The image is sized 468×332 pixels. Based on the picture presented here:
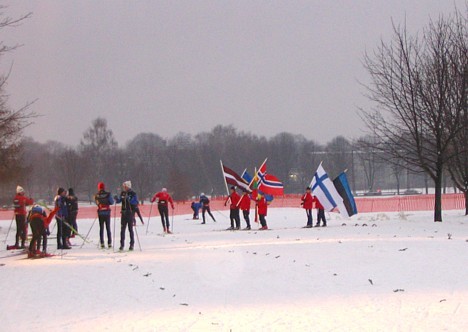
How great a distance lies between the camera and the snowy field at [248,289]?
25.3 feet

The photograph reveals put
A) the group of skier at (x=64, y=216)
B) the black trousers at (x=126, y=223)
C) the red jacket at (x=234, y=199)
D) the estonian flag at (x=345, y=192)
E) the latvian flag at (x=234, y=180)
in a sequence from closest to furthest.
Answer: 1. the group of skier at (x=64, y=216)
2. the black trousers at (x=126, y=223)
3. the red jacket at (x=234, y=199)
4. the estonian flag at (x=345, y=192)
5. the latvian flag at (x=234, y=180)

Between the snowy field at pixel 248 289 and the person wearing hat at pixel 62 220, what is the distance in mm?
1579

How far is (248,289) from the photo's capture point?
9.81 metres

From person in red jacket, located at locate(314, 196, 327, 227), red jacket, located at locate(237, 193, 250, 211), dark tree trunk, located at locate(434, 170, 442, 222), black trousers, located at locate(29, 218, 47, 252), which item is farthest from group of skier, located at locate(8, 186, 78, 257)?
dark tree trunk, located at locate(434, 170, 442, 222)

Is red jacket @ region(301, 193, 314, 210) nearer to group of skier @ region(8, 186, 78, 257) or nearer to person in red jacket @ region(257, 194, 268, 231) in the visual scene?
person in red jacket @ region(257, 194, 268, 231)

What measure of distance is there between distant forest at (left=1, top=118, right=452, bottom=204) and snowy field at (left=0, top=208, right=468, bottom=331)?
195ft

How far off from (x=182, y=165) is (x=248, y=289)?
103m

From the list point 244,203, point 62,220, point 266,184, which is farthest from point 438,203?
point 62,220

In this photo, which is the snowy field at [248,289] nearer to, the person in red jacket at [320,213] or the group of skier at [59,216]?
the group of skier at [59,216]

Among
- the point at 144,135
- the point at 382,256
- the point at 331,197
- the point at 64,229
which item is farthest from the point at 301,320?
the point at 144,135

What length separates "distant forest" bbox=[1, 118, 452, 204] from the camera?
84.2 metres

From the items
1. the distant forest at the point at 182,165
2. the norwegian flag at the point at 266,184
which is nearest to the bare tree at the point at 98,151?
the distant forest at the point at 182,165

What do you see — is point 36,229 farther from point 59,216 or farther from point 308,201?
point 308,201

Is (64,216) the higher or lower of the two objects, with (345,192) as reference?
lower
